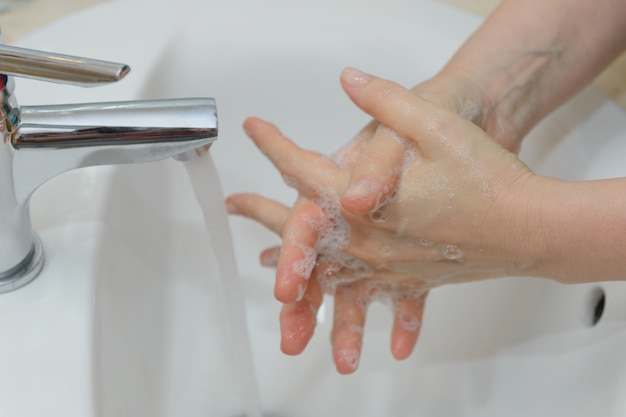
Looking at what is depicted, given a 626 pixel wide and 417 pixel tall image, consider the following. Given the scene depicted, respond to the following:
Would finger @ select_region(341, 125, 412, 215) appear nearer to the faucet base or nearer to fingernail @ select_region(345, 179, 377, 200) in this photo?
fingernail @ select_region(345, 179, 377, 200)

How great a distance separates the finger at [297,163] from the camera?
20.2 inches

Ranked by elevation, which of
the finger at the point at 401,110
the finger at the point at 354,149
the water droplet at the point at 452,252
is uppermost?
the finger at the point at 401,110

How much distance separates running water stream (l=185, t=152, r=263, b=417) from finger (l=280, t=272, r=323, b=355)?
0.05 m

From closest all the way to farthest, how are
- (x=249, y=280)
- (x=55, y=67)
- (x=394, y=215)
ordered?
1. (x=55, y=67)
2. (x=394, y=215)
3. (x=249, y=280)

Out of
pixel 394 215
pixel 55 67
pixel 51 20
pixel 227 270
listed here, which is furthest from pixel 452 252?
pixel 51 20

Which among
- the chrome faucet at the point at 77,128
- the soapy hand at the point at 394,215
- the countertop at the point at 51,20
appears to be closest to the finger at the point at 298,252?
the soapy hand at the point at 394,215

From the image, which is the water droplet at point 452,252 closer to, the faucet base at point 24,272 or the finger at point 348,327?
the finger at point 348,327

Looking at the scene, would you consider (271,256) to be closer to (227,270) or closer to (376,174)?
(227,270)

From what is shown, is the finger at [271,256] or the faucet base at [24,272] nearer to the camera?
the faucet base at [24,272]

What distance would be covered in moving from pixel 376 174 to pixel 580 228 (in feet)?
0.41

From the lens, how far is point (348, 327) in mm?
541

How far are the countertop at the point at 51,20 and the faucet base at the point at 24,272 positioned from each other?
0.94 feet

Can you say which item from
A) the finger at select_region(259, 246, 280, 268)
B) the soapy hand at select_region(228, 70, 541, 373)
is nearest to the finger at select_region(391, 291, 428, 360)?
the soapy hand at select_region(228, 70, 541, 373)

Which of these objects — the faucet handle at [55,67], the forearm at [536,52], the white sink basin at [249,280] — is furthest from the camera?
the forearm at [536,52]
